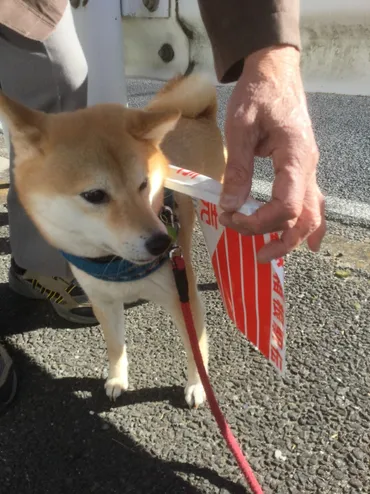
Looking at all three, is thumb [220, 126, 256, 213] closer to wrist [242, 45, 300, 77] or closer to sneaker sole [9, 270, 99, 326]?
wrist [242, 45, 300, 77]

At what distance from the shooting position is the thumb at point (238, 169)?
89cm

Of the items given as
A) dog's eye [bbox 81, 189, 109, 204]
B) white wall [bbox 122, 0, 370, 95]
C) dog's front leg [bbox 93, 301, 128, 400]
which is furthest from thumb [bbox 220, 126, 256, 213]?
white wall [bbox 122, 0, 370, 95]

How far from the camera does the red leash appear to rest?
1.11 metres

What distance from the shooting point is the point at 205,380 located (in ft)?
3.77

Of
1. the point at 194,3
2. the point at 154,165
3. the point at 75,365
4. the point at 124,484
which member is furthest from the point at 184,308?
the point at 194,3

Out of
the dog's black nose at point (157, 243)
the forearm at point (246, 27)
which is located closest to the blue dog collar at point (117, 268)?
the dog's black nose at point (157, 243)

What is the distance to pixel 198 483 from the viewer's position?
1244mm

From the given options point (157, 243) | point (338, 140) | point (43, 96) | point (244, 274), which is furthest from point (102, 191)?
point (338, 140)

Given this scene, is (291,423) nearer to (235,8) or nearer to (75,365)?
(75,365)

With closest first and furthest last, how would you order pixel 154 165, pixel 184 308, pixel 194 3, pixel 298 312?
pixel 184 308, pixel 154 165, pixel 298 312, pixel 194 3

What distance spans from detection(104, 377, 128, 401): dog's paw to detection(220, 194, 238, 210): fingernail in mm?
863

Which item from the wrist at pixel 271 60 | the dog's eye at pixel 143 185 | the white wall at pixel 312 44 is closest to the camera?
the wrist at pixel 271 60

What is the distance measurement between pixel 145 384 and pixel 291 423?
482 millimetres

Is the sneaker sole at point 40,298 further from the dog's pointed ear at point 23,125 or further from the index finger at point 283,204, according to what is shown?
the index finger at point 283,204
